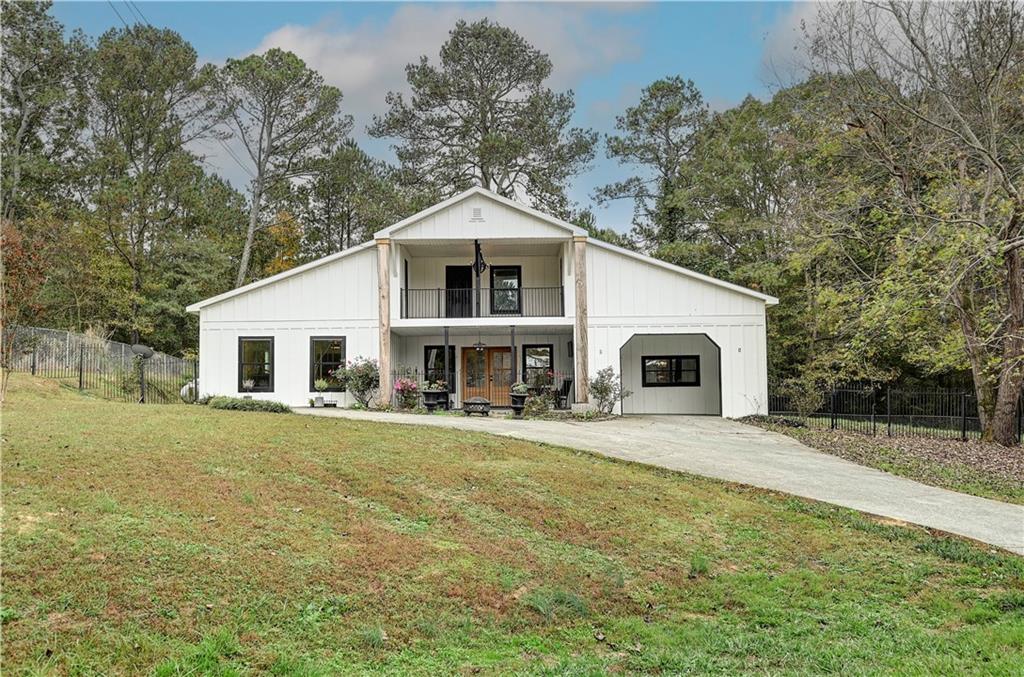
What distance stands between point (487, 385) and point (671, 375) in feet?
19.3

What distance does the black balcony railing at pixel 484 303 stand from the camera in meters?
21.2

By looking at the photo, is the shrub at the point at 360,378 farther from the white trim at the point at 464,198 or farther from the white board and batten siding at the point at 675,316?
the white board and batten siding at the point at 675,316

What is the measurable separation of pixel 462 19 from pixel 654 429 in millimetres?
23091

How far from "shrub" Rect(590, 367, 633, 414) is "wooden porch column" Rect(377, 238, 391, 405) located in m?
5.66

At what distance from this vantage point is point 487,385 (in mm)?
21844

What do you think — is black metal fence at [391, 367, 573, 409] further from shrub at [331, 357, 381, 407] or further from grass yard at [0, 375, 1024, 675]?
grass yard at [0, 375, 1024, 675]

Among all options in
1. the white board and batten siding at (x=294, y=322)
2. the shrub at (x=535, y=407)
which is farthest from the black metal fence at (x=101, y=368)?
the shrub at (x=535, y=407)

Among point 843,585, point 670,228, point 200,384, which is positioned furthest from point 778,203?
point 843,585

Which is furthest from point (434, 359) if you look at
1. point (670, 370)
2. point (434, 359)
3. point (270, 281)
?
point (670, 370)

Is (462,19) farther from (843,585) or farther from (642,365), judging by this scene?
(843,585)

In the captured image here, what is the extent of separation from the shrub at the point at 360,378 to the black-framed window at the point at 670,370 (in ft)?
28.0

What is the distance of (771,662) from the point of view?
13.9 feet

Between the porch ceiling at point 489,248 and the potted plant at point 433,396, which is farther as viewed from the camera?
the porch ceiling at point 489,248

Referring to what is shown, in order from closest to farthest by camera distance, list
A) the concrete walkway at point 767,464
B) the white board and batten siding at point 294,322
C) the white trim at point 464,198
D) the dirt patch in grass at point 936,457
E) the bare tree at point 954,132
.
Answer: the concrete walkway at point 767,464
the dirt patch in grass at point 936,457
the bare tree at point 954,132
the white trim at point 464,198
the white board and batten siding at point 294,322
